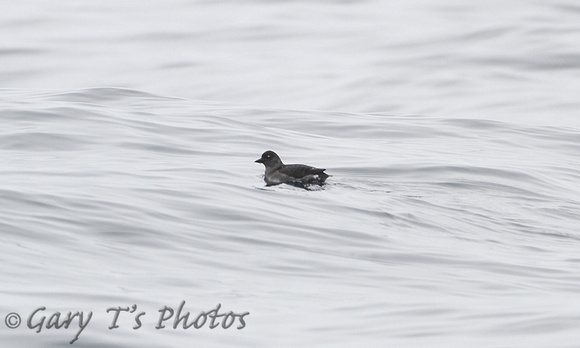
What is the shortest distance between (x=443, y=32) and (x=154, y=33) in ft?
23.7

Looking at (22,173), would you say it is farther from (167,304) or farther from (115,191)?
(167,304)

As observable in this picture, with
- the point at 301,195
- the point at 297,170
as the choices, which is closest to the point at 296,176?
the point at 297,170

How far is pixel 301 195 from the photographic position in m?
12.1

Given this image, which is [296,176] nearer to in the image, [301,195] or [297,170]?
[297,170]

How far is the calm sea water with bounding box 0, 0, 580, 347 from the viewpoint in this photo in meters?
7.41

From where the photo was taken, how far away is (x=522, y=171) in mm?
14242

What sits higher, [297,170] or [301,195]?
[297,170]

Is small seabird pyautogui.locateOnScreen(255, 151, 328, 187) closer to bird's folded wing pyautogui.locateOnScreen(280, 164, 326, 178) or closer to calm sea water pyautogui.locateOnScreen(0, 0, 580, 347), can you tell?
bird's folded wing pyautogui.locateOnScreen(280, 164, 326, 178)

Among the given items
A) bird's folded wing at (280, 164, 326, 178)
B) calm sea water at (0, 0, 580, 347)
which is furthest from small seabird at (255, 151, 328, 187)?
calm sea water at (0, 0, 580, 347)

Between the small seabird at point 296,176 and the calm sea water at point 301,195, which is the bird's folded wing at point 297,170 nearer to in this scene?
the small seabird at point 296,176

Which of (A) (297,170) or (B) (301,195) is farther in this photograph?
(A) (297,170)

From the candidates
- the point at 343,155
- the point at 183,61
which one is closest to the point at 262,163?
Result: the point at 343,155

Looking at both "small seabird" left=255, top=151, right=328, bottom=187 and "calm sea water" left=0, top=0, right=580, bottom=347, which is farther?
"small seabird" left=255, top=151, right=328, bottom=187

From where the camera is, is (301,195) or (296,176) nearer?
(301,195)
